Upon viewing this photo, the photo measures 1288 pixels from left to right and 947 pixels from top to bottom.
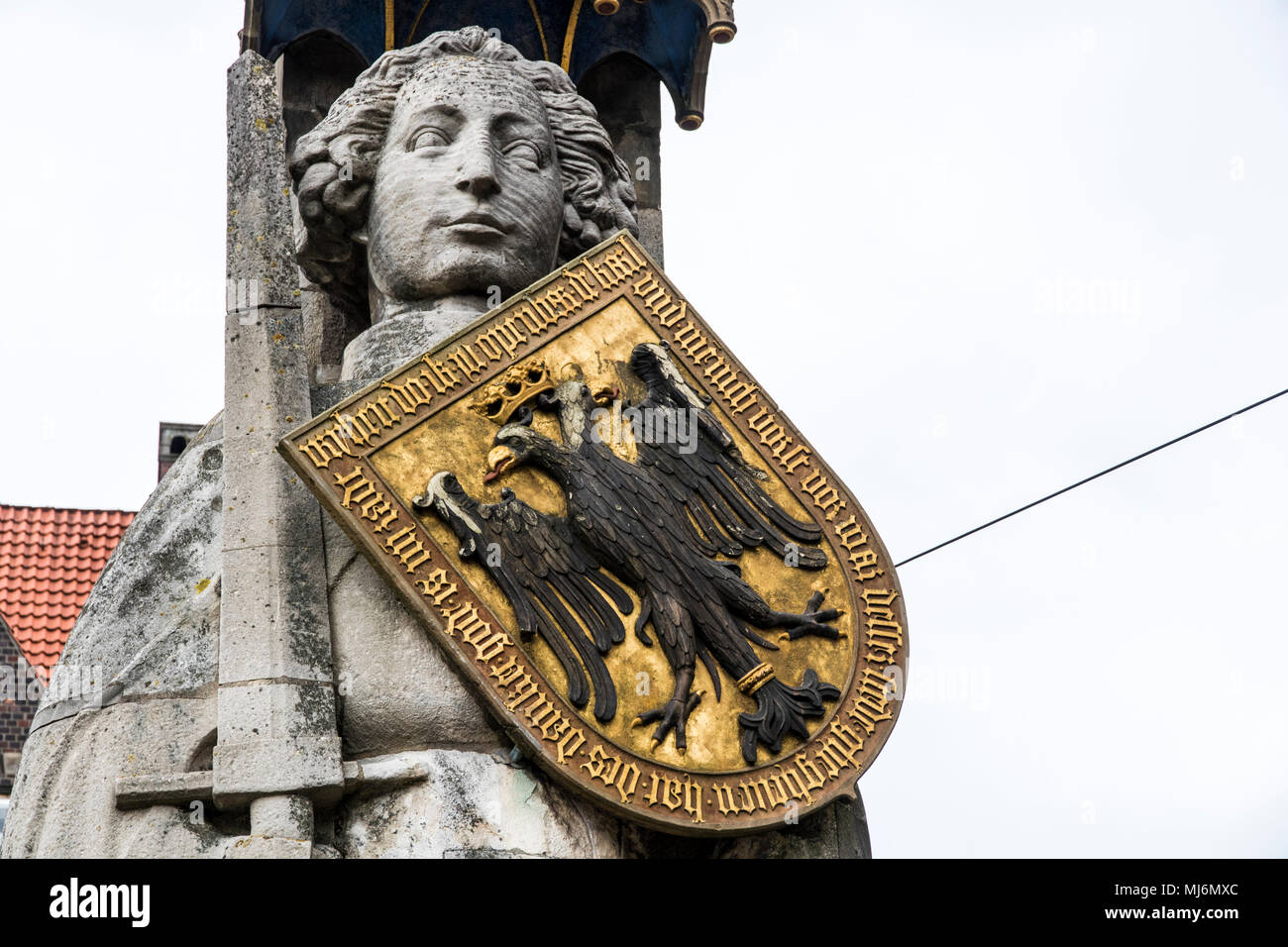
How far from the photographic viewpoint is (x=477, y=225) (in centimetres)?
767

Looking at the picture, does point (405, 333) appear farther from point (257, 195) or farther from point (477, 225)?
point (257, 195)

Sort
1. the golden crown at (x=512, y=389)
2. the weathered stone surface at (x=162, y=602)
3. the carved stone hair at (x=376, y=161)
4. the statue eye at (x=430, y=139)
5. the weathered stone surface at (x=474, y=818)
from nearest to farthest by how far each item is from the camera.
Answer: the weathered stone surface at (x=474, y=818) → the weathered stone surface at (x=162, y=602) → the golden crown at (x=512, y=389) → the statue eye at (x=430, y=139) → the carved stone hair at (x=376, y=161)

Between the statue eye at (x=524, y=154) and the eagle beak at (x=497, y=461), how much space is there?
1531 millimetres

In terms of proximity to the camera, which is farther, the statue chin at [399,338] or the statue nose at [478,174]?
the statue nose at [478,174]

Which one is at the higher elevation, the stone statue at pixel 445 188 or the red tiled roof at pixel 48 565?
the red tiled roof at pixel 48 565

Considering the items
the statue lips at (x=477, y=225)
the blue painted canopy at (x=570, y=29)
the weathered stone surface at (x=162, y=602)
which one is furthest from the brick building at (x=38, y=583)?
the statue lips at (x=477, y=225)

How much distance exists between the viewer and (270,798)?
6.04 metres

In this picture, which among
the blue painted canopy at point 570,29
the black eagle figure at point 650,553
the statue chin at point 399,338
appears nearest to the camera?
→ the black eagle figure at point 650,553

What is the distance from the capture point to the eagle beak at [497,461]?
6747 mm

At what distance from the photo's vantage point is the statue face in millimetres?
7672

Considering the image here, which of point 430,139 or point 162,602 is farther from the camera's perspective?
point 430,139

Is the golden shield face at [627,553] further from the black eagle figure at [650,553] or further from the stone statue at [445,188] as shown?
the stone statue at [445,188]

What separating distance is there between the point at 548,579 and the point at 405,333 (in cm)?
137

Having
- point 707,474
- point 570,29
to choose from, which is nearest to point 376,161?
point 707,474
